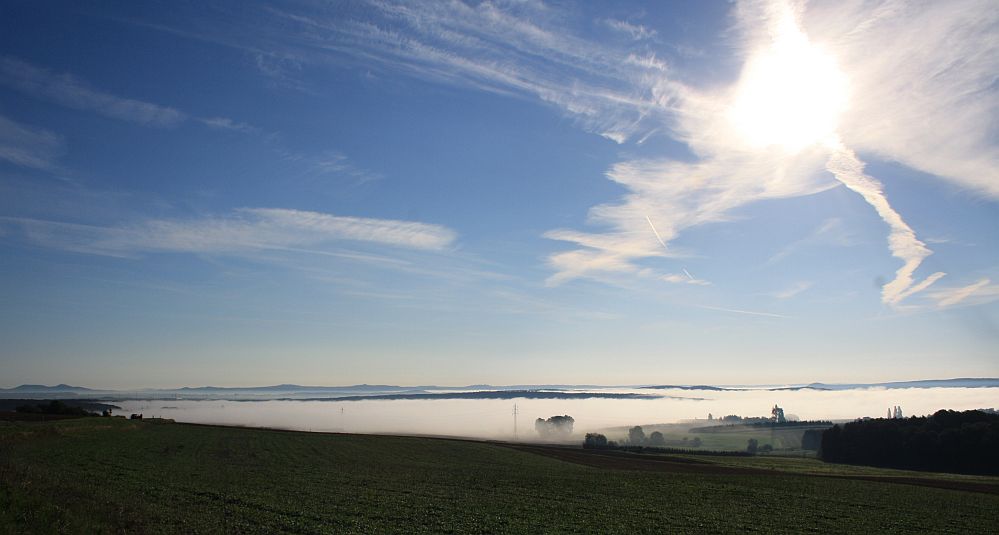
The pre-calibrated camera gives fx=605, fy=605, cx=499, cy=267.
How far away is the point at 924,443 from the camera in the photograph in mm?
105438

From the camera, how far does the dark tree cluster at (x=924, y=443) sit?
96688mm

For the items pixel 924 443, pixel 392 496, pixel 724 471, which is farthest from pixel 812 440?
pixel 392 496

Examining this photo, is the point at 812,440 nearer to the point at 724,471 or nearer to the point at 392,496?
the point at 724,471

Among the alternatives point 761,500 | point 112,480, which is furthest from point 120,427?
point 761,500

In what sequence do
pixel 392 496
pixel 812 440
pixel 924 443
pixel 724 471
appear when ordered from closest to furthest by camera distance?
1. pixel 392 496
2. pixel 724 471
3. pixel 924 443
4. pixel 812 440

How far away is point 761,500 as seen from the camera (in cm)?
4491

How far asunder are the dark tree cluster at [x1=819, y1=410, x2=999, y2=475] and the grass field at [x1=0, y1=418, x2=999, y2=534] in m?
39.5

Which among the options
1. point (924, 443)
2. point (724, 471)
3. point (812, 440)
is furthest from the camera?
point (812, 440)

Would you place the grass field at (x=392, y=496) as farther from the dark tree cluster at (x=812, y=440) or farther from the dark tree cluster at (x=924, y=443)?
the dark tree cluster at (x=812, y=440)

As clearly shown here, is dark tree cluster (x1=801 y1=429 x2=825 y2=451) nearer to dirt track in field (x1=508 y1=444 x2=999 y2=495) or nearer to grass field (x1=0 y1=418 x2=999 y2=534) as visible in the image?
dirt track in field (x1=508 y1=444 x2=999 y2=495)

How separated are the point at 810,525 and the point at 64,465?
51895 millimetres

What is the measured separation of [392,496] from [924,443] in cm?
10548

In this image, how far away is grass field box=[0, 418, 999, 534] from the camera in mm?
28297

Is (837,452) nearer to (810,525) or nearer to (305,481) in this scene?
(810,525)
